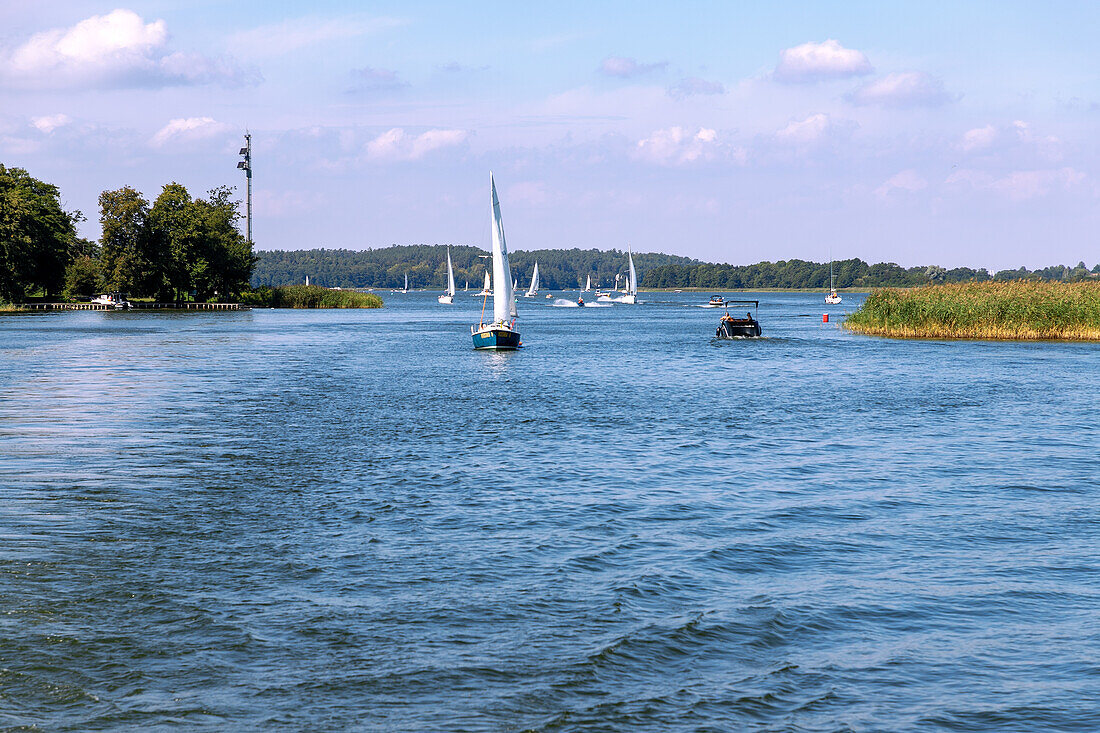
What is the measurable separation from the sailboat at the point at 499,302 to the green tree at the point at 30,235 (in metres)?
83.7

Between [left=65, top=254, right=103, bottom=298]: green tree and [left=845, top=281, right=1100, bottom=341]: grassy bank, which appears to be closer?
[left=845, top=281, right=1100, bottom=341]: grassy bank

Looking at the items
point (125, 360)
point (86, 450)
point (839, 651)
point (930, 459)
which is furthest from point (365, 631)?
point (125, 360)

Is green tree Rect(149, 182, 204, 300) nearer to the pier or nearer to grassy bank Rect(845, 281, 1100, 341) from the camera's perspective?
the pier

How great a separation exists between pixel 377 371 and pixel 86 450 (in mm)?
32500

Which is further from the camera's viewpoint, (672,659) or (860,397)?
(860,397)

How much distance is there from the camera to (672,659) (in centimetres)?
1235

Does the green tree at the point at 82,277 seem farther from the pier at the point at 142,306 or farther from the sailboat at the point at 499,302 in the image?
the sailboat at the point at 499,302

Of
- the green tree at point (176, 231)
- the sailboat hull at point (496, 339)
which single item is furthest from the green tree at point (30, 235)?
the sailboat hull at point (496, 339)

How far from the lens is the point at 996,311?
76.8 meters

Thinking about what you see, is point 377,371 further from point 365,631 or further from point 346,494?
point 365,631

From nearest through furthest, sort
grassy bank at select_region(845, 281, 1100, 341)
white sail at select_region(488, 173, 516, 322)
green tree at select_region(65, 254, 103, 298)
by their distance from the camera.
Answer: white sail at select_region(488, 173, 516, 322) → grassy bank at select_region(845, 281, 1100, 341) → green tree at select_region(65, 254, 103, 298)

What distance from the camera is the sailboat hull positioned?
72625 mm

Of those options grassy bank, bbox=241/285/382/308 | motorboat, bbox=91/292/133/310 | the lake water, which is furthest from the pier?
the lake water

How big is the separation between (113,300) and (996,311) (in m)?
129
